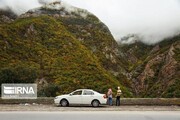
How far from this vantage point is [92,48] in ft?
390

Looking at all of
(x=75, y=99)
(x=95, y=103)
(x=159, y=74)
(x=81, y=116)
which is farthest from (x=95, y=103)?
(x=159, y=74)

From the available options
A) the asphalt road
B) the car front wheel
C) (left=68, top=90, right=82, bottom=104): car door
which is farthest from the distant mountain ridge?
the asphalt road

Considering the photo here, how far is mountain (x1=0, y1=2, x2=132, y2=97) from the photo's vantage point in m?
82.2

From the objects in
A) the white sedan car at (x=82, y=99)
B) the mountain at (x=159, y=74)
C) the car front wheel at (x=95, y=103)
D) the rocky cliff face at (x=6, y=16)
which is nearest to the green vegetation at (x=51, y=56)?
the rocky cliff face at (x=6, y=16)

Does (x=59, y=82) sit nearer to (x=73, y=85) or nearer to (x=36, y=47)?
(x=73, y=85)

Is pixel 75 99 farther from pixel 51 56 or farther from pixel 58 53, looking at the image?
pixel 58 53

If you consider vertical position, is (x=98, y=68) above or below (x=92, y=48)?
below

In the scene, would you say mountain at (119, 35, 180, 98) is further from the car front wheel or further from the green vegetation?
the car front wheel

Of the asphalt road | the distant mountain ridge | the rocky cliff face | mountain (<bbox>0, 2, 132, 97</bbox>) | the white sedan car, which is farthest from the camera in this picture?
the rocky cliff face

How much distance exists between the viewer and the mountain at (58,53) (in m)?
82.2

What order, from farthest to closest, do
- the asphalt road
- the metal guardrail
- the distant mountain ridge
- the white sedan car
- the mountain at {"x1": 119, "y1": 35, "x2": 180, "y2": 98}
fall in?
1. the mountain at {"x1": 119, "y1": 35, "x2": 180, "y2": 98}
2. the distant mountain ridge
3. the metal guardrail
4. the white sedan car
5. the asphalt road

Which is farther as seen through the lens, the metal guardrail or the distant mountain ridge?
the distant mountain ridge

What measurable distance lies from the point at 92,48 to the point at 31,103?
293 feet

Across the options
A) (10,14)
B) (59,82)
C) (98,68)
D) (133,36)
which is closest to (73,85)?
(59,82)
